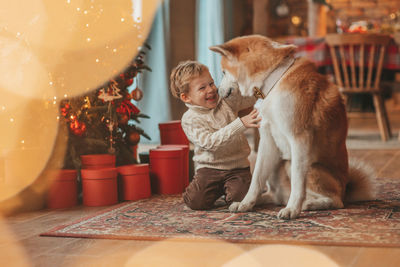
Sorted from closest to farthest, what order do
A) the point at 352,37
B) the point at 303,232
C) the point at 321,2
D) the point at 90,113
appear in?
the point at 303,232
the point at 90,113
the point at 352,37
the point at 321,2

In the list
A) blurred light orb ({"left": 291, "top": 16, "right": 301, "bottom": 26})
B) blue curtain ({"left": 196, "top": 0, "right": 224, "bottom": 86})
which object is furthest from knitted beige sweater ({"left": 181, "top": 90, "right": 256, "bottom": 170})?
blurred light orb ({"left": 291, "top": 16, "right": 301, "bottom": 26})

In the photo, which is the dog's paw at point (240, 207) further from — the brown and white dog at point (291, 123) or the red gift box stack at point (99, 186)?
the red gift box stack at point (99, 186)

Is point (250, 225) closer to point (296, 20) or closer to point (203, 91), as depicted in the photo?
point (203, 91)

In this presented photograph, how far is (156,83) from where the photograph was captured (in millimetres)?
4652

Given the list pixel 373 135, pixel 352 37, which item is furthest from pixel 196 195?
pixel 373 135

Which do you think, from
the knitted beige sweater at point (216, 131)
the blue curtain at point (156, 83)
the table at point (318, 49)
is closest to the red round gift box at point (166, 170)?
the knitted beige sweater at point (216, 131)

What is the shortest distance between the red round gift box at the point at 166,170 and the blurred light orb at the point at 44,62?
19.1 inches

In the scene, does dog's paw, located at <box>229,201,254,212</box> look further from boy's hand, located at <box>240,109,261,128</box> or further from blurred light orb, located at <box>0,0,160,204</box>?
blurred light orb, located at <box>0,0,160,204</box>

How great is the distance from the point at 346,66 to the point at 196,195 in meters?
2.82

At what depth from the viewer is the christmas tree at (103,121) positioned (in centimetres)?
246

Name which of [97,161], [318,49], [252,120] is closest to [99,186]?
[97,161]

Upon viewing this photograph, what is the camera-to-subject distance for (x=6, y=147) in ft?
7.51

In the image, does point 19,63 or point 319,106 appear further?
point 19,63

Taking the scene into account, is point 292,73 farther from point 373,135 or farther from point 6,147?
point 373,135
